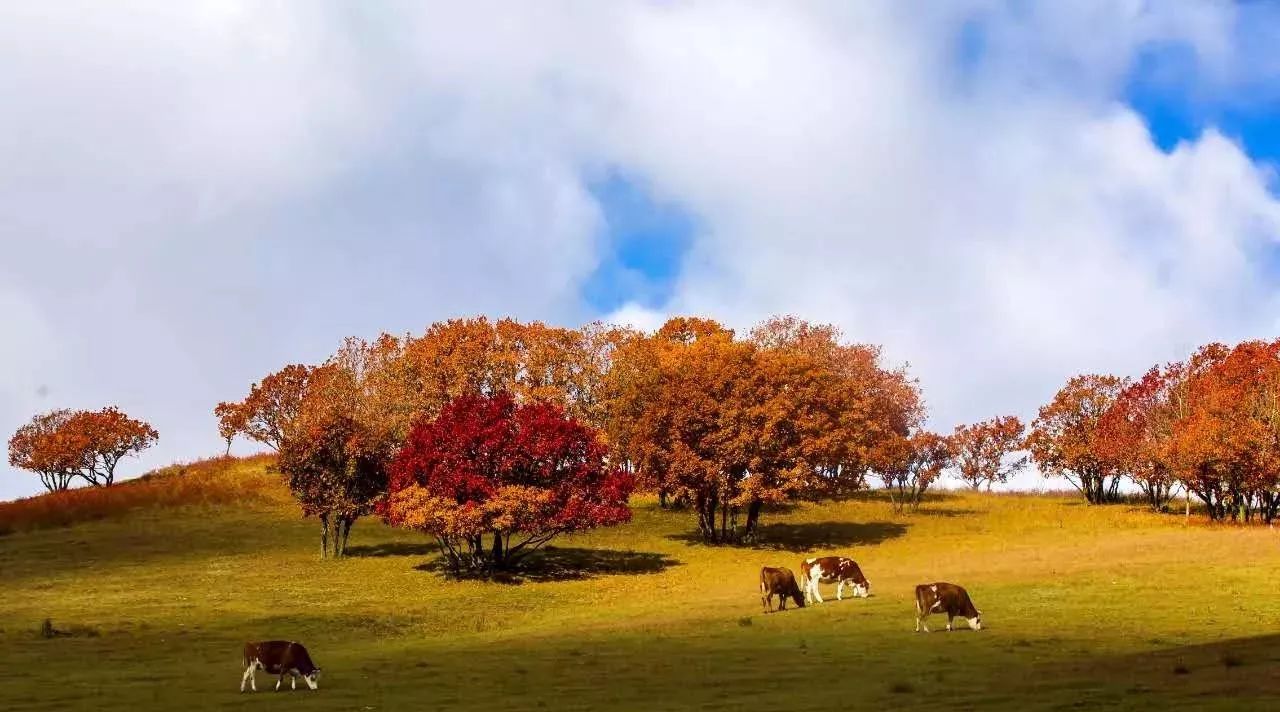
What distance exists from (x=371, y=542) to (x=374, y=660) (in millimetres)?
45631

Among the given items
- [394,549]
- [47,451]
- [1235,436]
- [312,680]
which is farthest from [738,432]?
[47,451]

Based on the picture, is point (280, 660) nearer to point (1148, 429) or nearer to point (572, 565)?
point (572, 565)

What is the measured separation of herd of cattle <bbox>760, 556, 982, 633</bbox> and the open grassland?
1.06 metres

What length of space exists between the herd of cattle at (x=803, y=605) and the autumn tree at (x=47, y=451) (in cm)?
11967

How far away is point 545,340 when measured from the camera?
108 metres

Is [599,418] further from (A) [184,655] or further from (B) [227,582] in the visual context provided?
(A) [184,655]

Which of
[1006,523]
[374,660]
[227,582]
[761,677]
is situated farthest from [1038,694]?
[1006,523]

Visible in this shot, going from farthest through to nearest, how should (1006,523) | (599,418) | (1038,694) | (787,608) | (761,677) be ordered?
(599,418)
(1006,523)
(787,608)
(761,677)
(1038,694)

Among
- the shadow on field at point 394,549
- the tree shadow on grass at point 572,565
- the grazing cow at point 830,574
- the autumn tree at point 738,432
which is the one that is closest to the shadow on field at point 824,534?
the autumn tree at point 738,432

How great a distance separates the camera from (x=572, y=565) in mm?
68000

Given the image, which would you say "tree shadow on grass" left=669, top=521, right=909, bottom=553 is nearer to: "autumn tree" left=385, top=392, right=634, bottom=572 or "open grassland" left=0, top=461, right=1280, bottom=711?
"open grassland" left=0, top=461, right=1280, bottom=711

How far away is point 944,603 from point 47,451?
134825 mm

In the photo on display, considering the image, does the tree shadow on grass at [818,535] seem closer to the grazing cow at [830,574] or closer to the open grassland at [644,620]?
the open grassland at [644,620]

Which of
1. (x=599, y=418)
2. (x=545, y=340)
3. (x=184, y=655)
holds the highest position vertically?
(x=545, y=340)
